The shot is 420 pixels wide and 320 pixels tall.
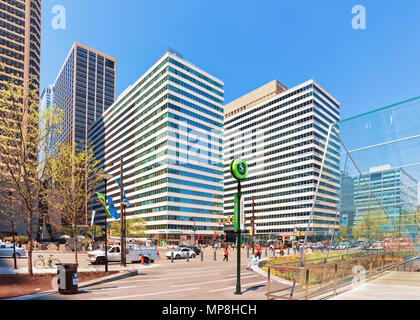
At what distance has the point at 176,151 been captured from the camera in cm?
10231

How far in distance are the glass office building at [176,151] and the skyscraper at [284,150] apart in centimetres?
2650

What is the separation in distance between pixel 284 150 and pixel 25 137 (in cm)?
11536

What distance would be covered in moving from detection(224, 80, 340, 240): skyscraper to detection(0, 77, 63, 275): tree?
98345 millimetres

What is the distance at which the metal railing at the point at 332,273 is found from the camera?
10.2 m

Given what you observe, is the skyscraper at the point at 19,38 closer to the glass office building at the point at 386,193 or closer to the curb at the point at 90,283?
the curb at the point at 90,283

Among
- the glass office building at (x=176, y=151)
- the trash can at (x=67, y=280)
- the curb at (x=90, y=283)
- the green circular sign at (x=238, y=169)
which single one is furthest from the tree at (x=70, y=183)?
the glass office building at (x=176, y=151)

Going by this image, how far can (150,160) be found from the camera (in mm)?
108625

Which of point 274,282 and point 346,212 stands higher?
point 346,212

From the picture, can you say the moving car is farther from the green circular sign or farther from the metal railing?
the green circular sign

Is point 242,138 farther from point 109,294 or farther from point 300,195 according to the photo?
point 109,294

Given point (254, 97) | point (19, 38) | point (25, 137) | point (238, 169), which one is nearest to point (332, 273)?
point (238, 169)

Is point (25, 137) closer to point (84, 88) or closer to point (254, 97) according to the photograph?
point (254, 97)

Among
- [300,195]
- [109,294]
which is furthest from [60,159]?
[300,195]
